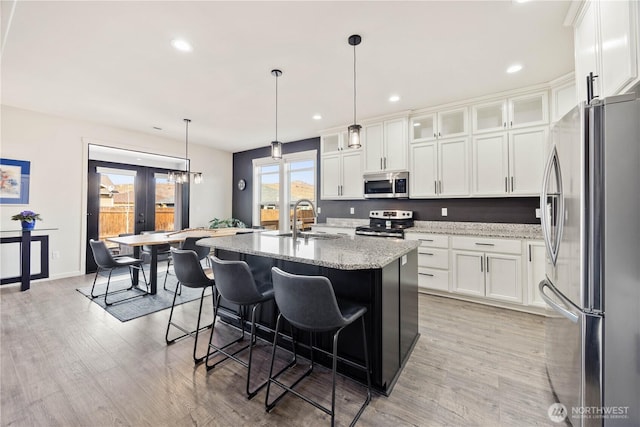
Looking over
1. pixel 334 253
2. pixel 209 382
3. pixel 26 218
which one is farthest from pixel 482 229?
pixel 26 218

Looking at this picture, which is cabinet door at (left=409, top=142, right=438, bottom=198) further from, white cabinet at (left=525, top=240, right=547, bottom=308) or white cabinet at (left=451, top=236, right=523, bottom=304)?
white cabinet at (left=525, top=240, right=547, bottom=308)

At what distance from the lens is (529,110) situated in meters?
3.41

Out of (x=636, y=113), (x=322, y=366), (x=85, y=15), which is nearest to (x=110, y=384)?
(x=322, y=366)

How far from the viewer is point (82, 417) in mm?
1526

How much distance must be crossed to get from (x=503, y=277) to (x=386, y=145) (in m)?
2.45

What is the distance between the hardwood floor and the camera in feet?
5.04

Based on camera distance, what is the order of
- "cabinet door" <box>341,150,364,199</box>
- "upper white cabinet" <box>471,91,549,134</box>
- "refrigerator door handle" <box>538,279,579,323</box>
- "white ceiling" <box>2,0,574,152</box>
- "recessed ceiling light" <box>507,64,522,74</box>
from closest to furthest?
"refrigerator door handle" <box>538,279,579,323</box>, "white ceiling" <box>2,0,574,152</box>, "recessed ceiling light" <box>507,64,522,74</box>, "upper white cabinet" <box>471,91,549,134</box>, "cabinet door" <box>341,150,364,199</box>

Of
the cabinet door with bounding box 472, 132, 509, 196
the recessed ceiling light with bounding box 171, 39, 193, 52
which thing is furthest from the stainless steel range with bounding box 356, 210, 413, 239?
the recessed ceiling light with bounding box 171, 39, 193, 52

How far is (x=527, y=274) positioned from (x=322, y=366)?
2.63 metres

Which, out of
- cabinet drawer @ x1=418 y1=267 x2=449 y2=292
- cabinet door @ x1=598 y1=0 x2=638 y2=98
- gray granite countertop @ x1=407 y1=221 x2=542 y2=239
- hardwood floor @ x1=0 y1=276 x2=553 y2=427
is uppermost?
cabinet door @ x1=598 y1=0 x2=638 y2=98

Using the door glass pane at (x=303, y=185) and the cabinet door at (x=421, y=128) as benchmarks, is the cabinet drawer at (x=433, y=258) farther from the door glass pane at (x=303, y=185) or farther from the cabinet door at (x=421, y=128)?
the door glass pane at (x=303, y=185)

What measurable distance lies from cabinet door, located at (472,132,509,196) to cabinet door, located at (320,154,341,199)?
7.20 ft

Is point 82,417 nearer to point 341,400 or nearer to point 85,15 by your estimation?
point 341,400

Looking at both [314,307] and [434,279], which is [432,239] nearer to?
[434,279]
